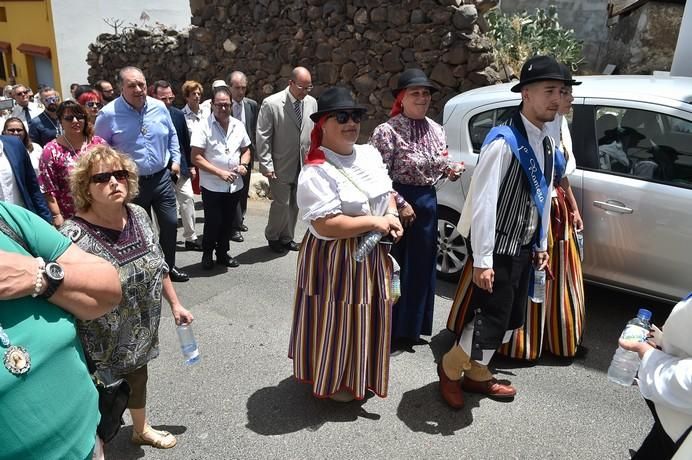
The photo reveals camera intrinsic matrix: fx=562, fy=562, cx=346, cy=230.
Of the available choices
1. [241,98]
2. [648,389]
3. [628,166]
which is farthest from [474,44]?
[648,389]

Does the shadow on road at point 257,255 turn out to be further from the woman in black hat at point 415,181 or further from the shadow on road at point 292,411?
the shadow on road at point 292,411

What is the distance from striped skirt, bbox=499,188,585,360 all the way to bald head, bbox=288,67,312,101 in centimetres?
291

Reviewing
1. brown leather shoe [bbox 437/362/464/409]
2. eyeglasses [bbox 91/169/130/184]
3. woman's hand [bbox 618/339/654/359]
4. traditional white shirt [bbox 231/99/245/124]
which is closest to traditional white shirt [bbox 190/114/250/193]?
traditional white shirt [bbox 231/99/245/124]

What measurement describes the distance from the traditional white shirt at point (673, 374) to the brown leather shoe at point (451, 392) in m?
1.45

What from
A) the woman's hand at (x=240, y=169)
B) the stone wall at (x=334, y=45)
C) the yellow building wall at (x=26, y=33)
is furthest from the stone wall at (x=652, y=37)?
the yellow building wall at (x=26, y=33)

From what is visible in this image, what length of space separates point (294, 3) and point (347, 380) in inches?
319

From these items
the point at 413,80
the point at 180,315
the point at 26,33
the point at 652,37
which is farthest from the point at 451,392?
the point at 26,33

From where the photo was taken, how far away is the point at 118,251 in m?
2.46

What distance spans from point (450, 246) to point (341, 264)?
2.19 meters

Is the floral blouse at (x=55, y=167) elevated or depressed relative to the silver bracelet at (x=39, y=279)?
depressed

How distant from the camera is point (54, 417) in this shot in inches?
61.2

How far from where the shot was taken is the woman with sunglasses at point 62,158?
13.2 ft

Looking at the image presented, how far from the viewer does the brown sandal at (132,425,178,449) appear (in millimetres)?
2875

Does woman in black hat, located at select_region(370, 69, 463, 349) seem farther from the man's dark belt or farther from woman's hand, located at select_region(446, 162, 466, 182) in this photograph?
the man's dark belt
